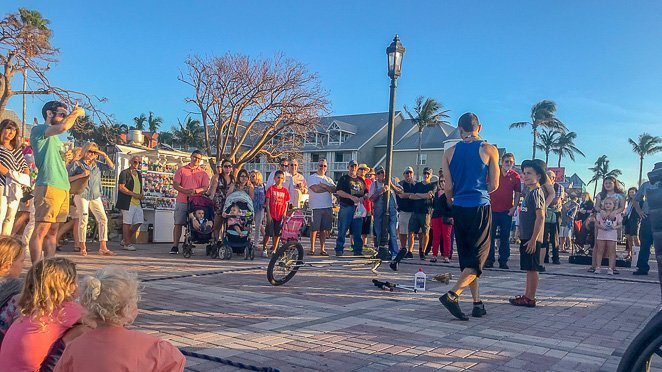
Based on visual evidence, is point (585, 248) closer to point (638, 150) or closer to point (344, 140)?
point (344, 140)

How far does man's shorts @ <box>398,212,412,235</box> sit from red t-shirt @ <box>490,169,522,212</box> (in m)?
2.09

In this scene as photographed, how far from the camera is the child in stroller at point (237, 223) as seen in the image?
9531mm

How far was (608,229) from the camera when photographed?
9938 mm

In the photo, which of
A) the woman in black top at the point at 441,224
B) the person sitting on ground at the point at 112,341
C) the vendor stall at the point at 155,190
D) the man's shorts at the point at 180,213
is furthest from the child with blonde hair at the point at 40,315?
the vendor stall at the point at 155,190

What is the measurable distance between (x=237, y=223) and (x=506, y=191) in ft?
16.7

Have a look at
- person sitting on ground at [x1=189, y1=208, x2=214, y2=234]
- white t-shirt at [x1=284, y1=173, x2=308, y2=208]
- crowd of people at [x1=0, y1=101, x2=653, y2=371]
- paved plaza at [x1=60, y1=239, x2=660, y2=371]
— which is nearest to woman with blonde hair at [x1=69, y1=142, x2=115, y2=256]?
crowd of people at [x1=0, y1=101, x2=653, y2=371]

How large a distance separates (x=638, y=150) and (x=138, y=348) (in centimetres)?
9100

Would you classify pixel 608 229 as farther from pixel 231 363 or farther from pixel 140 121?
pixel 140 121

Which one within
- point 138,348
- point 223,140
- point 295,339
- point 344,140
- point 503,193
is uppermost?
point 344,140

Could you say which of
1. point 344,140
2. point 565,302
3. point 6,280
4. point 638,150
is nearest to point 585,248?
point 565,302

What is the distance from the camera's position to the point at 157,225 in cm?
1252

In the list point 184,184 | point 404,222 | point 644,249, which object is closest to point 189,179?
point 184,184

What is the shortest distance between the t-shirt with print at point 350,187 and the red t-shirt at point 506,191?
104 inches

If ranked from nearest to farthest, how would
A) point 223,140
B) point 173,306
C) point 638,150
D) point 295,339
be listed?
point 295,339
point 173,306
point 223,140
point 638,150
